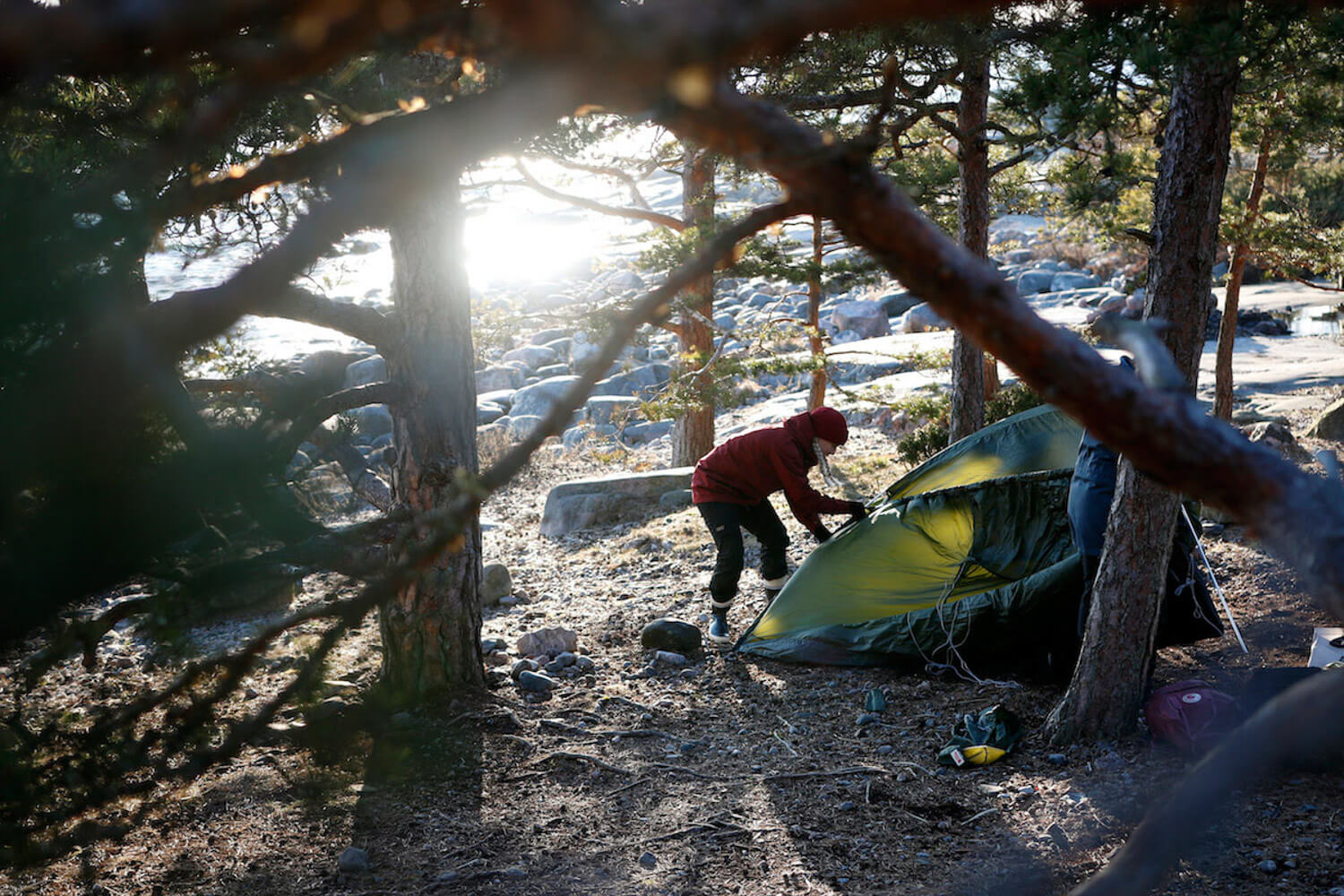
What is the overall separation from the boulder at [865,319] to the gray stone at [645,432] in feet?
27.1

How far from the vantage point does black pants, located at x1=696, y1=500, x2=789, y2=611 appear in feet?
22.4

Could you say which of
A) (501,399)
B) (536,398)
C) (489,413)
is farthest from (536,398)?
(501,399)

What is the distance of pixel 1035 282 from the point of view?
27000mm

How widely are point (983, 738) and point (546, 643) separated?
3.11 metres

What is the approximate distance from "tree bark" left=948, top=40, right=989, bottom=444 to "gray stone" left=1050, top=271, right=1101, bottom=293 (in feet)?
57.3

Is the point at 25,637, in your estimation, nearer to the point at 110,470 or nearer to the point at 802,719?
the point at 110,470

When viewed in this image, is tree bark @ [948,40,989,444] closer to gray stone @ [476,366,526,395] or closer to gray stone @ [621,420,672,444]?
gray stone @ [621,420,672,444]

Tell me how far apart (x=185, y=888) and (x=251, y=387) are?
6.73 feet

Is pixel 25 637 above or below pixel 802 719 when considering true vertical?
above

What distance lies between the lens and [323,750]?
2793 millimetres

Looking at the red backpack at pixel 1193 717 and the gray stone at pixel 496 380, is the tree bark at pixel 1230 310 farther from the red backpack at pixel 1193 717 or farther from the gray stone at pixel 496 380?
the gray stone at pixel 496 380

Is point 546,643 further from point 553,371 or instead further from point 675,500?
point 553,371

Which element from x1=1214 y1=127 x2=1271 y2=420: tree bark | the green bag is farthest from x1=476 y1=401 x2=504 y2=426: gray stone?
the green bag

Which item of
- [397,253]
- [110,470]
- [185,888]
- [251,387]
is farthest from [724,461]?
[110,470]
